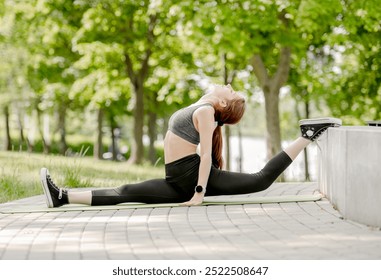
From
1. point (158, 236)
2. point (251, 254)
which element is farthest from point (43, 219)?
point (251, 254)

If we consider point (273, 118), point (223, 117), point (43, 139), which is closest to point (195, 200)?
point (223, 117)

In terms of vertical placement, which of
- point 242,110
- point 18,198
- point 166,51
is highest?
point 166,51

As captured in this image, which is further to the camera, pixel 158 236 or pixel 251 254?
pixel 158 236

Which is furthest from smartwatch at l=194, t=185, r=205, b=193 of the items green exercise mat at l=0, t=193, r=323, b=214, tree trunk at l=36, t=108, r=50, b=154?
tree trunk at l=36, t=108, r=50, b=154

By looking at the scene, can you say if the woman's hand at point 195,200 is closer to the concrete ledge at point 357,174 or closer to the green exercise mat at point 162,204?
the green exercise mat at point 162,204

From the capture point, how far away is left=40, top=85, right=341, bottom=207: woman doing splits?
795 cm

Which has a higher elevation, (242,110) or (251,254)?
(242,110)

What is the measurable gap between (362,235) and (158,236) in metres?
1.75

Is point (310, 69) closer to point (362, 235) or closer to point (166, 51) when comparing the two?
point (166, 51)

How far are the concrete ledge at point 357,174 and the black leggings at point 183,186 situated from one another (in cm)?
84

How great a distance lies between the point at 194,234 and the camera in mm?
6270

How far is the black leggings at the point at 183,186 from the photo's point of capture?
8086 mm

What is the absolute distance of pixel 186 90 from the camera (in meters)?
27.7

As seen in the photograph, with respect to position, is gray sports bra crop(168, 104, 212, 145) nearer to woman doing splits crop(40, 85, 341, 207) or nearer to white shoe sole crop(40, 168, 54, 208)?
woman doing splits crop(40, 85, 341, 207)
